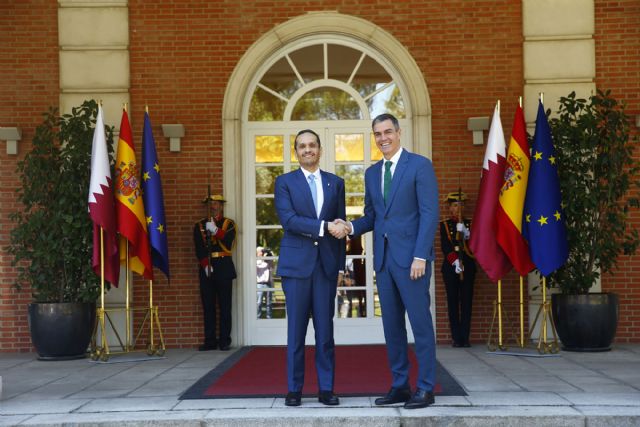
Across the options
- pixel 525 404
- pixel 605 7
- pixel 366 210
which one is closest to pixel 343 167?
pixel 605 7

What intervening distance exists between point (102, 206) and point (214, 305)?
1754 millimetres

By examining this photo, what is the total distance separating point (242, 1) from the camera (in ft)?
31.1

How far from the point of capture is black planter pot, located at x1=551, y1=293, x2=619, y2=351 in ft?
26.9

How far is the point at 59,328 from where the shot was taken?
326 inches

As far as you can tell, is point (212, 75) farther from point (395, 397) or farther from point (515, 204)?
point (395, 397)

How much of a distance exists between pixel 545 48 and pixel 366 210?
15.2 feet

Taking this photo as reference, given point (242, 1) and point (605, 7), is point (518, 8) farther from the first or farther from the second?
point (242, 1)

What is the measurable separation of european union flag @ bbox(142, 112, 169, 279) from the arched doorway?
117cm

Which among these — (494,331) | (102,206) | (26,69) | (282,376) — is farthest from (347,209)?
(26,69)

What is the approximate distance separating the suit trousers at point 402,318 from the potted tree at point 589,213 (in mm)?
3468

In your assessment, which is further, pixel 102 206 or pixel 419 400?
pixel 102 206

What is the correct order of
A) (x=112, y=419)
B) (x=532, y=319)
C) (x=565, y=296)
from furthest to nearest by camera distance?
(x=532, y=319), (x=565, y=296), (x=112, y=419)

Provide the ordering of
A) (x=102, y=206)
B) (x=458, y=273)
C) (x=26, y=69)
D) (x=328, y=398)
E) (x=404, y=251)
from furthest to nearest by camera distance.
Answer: (x=26, y=69)
(x=458, y=273)
(x=102, y=206)
(x=328, y=398)
(x=404, y=251)

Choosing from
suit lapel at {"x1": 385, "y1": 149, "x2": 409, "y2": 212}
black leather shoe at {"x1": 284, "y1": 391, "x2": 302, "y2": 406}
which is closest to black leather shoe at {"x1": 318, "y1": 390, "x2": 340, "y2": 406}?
black leather shoe at {"x1": 284, "y1": 391, "x2": 302, "y2": 406}
